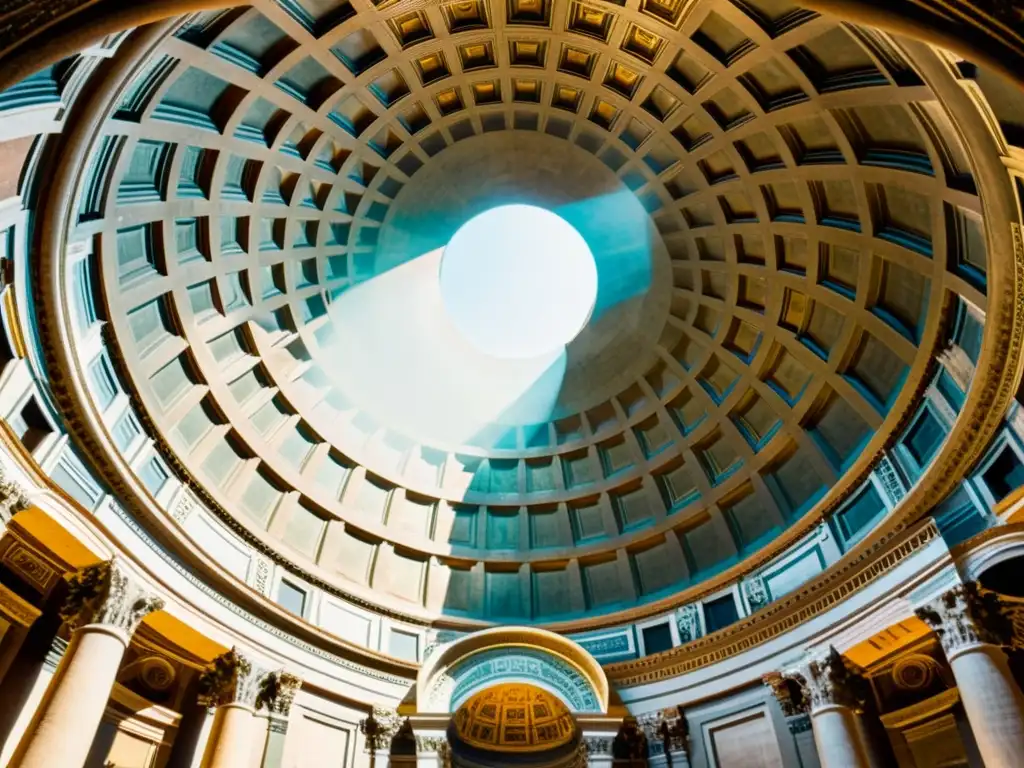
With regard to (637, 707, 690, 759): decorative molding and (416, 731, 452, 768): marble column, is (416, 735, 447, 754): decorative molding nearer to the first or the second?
(416, 731, 452, 768): marble column

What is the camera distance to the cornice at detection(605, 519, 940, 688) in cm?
1434

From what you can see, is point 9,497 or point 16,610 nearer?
point 9,497

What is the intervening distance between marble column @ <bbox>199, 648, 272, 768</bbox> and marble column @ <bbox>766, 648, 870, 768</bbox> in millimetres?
12804

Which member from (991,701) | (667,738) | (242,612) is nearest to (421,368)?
(242,612)

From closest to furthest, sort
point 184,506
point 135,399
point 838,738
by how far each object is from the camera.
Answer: point 838,738, point 135,399, point 184,506

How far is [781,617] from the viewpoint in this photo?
1688 centimetres

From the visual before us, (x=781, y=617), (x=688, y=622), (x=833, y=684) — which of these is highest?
(x=688, y=622)

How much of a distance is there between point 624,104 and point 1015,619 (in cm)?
1462

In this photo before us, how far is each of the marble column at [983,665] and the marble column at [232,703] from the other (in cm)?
1467

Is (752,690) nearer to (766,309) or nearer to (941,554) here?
(941,554)

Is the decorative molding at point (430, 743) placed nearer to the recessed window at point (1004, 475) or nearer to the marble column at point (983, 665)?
the marble column at point (983, 665)

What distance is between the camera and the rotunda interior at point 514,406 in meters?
12.2

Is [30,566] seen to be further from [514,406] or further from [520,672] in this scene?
[514,406]

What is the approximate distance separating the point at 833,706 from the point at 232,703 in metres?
13.7
